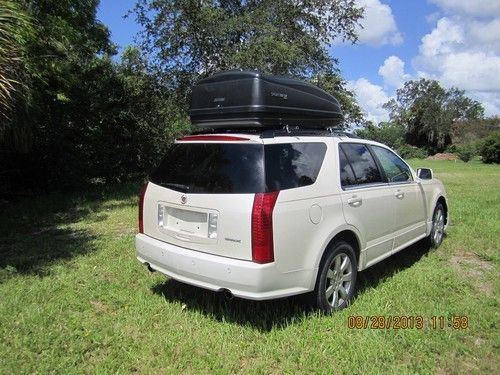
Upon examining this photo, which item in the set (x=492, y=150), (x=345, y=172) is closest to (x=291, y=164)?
(x=345, y=172)

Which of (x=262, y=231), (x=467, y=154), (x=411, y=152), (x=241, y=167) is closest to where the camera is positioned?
(x=262, y=231)

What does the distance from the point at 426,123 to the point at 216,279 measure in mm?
64829

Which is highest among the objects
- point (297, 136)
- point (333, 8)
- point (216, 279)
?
point (333, 8)

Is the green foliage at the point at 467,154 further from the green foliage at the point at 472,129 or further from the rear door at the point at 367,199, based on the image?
the rear door at the point at 367,199

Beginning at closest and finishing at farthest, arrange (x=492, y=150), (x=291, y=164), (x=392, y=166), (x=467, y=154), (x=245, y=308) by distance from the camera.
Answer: (x=291, y=164) → (x=245, y=308) → (x=392, y=166) → (x=492, y=150) → (x=467, y=154)

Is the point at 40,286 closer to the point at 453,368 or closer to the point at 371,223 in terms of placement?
the point at 371,223

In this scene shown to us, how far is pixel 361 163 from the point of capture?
17.0 ft

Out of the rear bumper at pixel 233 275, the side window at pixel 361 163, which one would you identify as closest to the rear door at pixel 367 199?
the side window at pixel 361 163

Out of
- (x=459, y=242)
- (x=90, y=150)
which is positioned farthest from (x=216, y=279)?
(x=90, y=150)

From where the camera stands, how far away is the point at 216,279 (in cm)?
391

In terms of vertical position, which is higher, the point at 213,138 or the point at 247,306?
the point at 213,138

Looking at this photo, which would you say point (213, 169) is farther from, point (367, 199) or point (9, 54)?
point (9, 54)

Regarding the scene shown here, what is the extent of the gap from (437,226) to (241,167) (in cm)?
434

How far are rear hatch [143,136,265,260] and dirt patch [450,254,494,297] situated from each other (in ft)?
10.6
